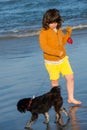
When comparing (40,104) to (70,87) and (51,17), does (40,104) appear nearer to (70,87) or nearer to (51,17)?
(70,87)

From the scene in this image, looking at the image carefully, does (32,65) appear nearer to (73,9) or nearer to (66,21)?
(66,21)

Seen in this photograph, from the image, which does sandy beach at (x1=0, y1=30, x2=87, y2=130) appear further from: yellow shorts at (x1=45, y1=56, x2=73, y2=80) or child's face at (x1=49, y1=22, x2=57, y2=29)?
child's face at (x1=49, y1=22, x2=57, y2=29)

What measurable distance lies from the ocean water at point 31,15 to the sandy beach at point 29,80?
2739 millimetres

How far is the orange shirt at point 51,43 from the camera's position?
6711mm

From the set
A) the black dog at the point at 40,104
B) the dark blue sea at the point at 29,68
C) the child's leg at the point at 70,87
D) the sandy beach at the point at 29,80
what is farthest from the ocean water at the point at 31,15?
the black dog at the point at 40,104

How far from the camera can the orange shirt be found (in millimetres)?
6711

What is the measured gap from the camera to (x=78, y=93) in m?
7.65

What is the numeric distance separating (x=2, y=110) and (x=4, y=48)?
6.66 meters

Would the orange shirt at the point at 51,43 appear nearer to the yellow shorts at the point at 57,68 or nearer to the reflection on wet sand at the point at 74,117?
the yellow shorts at the point at 57,68

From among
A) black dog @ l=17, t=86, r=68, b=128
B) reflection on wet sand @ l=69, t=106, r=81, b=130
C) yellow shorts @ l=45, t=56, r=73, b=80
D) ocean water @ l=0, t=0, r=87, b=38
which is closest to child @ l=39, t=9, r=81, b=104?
yellow shorts @ l=45, t=56, r=73, b=80

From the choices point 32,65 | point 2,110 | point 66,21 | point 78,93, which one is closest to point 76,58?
point 32,65

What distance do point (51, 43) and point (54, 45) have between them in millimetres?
51

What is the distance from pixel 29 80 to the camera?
8984 millimetres

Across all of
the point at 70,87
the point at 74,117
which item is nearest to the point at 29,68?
the point at 70,87
